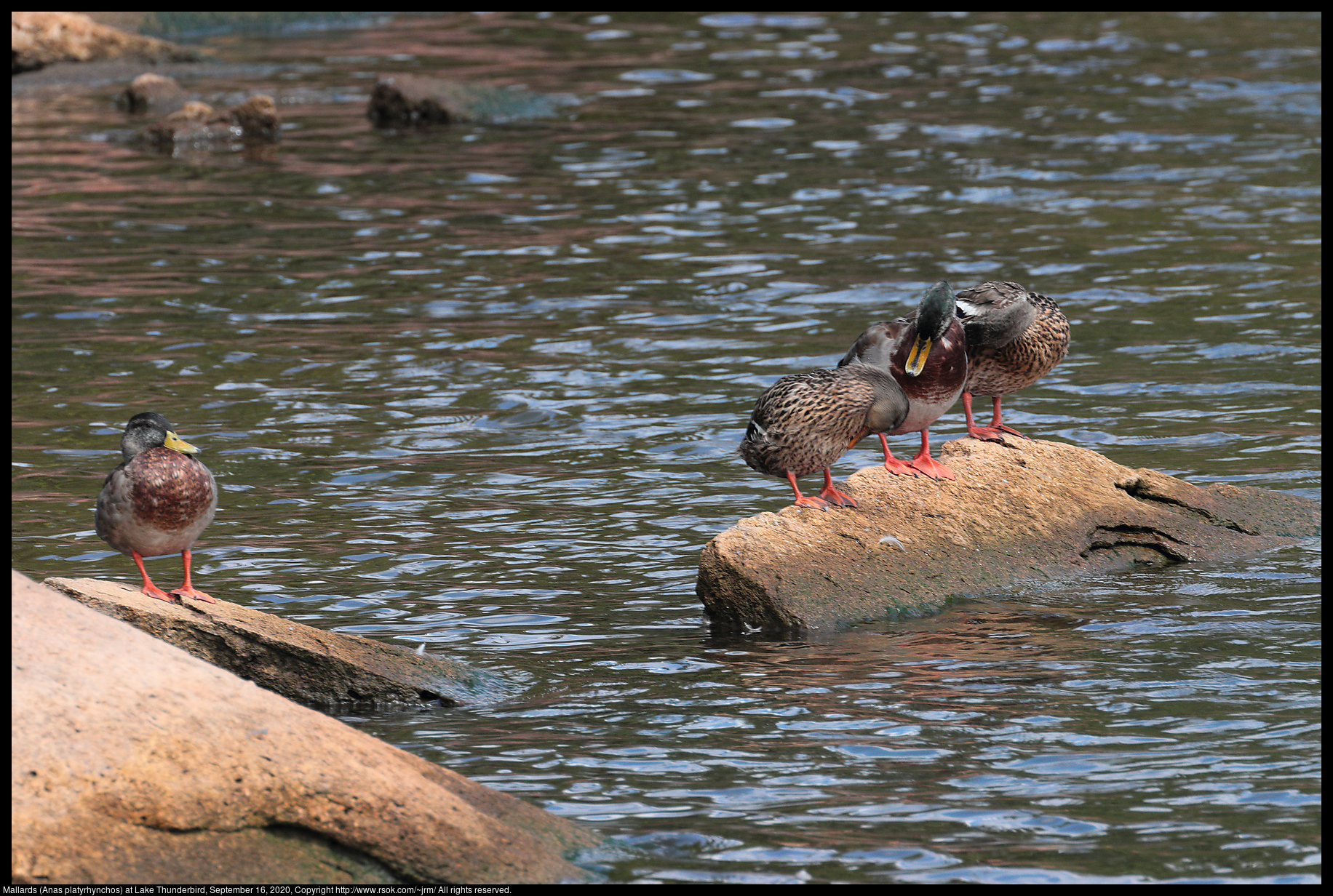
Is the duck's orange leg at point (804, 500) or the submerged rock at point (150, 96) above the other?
the submerged rock at point (150, 96)

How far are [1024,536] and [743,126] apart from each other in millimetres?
14622

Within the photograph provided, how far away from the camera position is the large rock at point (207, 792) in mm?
4926

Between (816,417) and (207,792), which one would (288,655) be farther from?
(816,417)

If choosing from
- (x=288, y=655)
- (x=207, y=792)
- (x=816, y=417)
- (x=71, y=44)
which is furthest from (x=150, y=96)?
(x=207, y=792)

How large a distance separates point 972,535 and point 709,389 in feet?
13.9

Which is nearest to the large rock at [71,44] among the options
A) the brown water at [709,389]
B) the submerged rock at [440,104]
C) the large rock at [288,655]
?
the brown water at [709,389]

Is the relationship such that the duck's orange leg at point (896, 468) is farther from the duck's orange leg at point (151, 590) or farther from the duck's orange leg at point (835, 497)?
the duck's orange leg at point (151, 590)

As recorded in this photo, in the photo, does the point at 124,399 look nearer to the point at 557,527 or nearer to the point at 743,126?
the point at 557,527

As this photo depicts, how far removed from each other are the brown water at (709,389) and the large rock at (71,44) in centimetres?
147

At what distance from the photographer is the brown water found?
5961 mm

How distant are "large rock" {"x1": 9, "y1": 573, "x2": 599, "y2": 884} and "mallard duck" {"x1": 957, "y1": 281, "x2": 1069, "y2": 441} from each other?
402 centimetres

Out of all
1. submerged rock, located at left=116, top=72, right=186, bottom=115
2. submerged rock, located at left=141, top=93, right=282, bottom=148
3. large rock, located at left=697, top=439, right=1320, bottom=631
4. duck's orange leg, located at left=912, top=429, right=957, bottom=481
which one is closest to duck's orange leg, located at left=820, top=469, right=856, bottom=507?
large rock, located at left=697, top=439, right=1320, bottom=631

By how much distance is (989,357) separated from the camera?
8695 mm

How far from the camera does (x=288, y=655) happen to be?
691 cm
